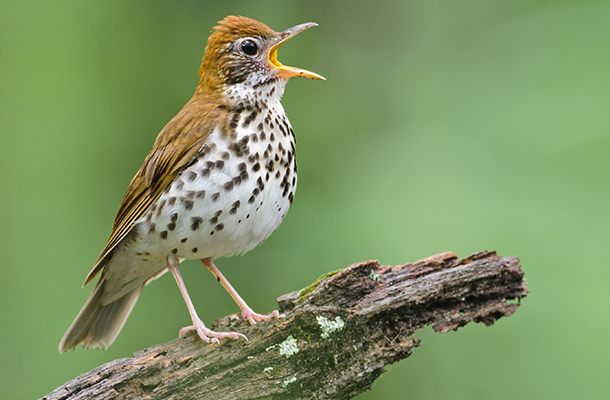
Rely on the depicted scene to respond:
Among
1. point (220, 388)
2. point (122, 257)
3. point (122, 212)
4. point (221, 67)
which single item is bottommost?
point (220, 388)

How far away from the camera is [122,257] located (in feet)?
11.9

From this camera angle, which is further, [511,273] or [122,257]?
[122,257]

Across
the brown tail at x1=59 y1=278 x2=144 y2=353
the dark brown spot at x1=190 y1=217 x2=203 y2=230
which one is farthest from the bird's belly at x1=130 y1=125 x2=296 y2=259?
the brown tail at x1=59 y1=278 x2=144 y2=353

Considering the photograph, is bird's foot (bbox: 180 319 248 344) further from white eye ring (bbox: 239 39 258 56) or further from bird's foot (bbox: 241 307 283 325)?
white eye ring (bbox: 239 39 258 56)

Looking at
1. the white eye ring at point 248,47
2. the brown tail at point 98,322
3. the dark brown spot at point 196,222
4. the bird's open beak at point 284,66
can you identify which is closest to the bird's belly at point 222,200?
the dark brown spot at point 196,222

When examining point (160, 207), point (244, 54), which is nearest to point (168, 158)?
point (160, 207)

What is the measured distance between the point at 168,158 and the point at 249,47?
31.5 inches

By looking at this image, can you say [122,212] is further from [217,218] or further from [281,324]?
[281,324]

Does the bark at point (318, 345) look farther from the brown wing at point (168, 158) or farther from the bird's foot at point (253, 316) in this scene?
the brown wing at point (168, 158)

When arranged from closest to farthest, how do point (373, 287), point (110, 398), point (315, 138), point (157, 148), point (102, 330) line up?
point (110, 398)
point (373, 287)
point (157, 148)
point (102, 330)
point (315, 138)

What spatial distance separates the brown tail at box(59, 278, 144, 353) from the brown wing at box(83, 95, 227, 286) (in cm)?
44

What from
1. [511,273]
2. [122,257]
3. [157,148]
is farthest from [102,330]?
[511,273]

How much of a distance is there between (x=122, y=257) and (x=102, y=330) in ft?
2.09

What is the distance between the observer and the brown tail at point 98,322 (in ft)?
12.7
